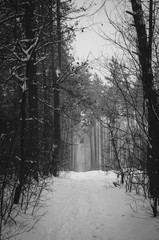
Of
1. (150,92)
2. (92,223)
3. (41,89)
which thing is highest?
(41,89)

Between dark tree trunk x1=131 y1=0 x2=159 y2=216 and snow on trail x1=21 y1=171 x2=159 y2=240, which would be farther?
snow on trail x1=21 y1=171 x2=159 y2=240

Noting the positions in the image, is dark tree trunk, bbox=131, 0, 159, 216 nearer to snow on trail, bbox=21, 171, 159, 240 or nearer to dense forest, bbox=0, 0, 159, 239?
dense forest, bbox=0, 0, 159, 239

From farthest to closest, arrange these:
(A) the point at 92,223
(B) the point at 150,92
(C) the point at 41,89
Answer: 1. (C) the point at 41,89
2. (A) the point at 92,223
3. (B) the point at 150,92

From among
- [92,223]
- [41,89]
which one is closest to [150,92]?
[92,223]

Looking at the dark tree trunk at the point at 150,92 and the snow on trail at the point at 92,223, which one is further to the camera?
the snow on trail at the point at 92,223

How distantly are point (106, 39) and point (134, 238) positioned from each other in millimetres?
3441

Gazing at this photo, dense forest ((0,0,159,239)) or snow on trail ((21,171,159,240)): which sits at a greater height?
dense forest ((0,0,159,239))

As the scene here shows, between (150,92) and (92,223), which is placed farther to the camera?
(92,223)

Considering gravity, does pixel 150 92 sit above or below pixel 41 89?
below

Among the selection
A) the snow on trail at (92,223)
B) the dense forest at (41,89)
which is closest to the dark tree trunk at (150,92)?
the dense forest at (41,89)

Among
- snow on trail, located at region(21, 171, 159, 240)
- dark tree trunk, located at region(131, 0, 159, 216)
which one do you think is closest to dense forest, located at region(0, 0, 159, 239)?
dark tree trunk, located at region(131, 0, 159, 216)

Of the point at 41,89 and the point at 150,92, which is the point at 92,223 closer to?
the point at 150,92

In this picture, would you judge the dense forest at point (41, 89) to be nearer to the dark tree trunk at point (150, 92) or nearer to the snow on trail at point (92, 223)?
the dark tree trunk at point (150, 92)

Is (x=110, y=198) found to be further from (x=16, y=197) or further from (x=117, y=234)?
(x=16, y=197)
